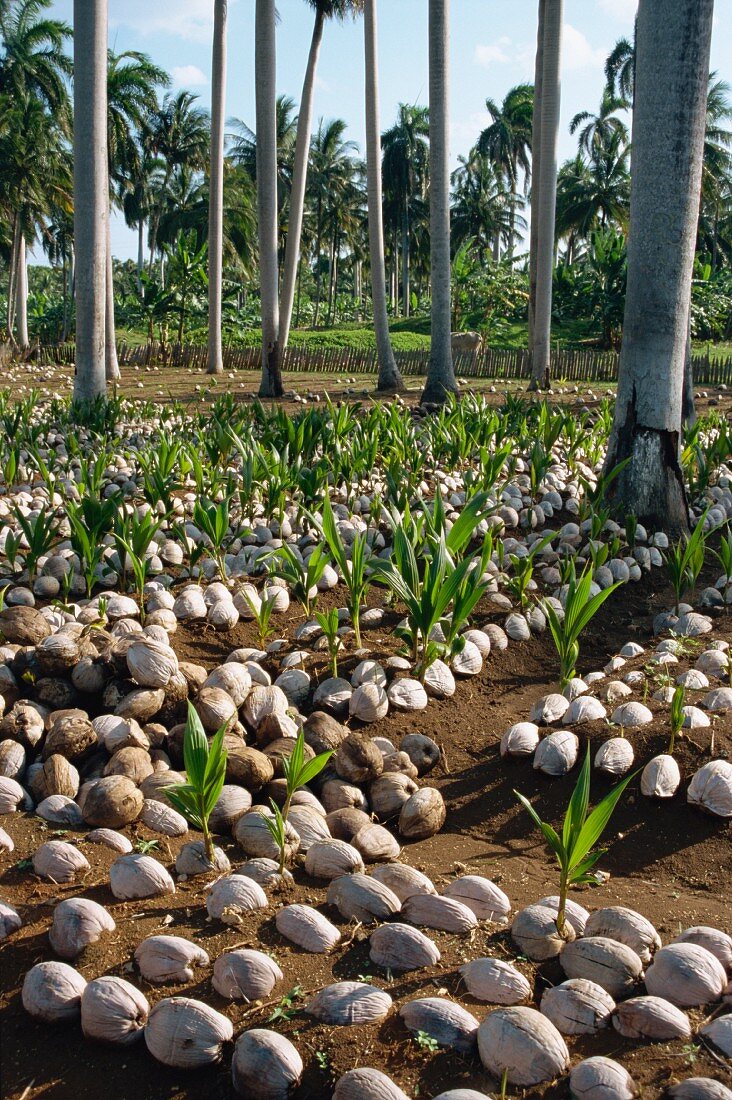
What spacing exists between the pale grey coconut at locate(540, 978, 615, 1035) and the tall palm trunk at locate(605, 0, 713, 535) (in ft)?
11.7

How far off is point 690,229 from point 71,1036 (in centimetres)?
451

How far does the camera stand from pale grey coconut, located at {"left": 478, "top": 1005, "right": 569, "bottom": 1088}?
54.9 inches

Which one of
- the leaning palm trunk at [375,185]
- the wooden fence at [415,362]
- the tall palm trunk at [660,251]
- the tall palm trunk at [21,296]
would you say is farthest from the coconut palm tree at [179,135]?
the tall palm trunk at [660,251]

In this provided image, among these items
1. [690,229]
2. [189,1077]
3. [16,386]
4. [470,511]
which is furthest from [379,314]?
[189,1077]

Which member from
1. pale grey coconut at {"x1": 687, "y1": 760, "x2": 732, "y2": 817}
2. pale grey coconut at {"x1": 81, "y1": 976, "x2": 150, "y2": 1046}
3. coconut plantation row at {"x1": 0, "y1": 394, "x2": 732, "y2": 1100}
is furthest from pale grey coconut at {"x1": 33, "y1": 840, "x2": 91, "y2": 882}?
pale grey coconut at {"x1": 687, "y1": 760, "x2": 732, "y2": 817}

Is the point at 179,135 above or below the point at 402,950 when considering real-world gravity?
above

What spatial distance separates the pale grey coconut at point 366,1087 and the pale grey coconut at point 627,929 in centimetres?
56

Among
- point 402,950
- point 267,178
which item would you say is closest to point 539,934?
point 402,950

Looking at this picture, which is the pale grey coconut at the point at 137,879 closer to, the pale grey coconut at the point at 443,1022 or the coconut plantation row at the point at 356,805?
the coconut plantation row at the point at 356,805

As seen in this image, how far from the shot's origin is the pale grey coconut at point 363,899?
71.8 inches

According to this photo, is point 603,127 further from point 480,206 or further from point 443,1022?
point 443,1022

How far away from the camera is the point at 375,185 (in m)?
12.9

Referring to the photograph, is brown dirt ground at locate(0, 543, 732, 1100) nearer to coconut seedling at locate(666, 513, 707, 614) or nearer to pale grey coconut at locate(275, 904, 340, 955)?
pale grey coconut at locate(275, 904, 340, 955)

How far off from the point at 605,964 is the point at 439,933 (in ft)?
1.04
